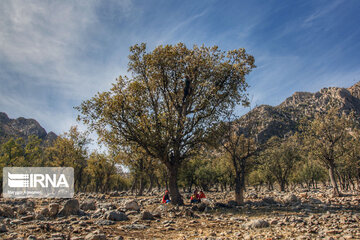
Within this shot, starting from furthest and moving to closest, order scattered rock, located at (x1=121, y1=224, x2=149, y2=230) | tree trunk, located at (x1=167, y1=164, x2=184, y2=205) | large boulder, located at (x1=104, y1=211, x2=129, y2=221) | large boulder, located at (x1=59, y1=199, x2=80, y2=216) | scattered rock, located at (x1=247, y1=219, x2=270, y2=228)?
1. tree trunk, located at (x1=167, y1=164, x2=184, y2=205)
2. large boulder, located at (x1=59, y1=199, x2=80, y2=216)
3. large boulder, located at (x1=104, y1=211, x2=129, y2=221)
4. scattered rock, located at (x1=121, y1=224, x2=149, y2=230)
5. scattered rock, located at (x1=247, y1=219, x2=270, y2=228)

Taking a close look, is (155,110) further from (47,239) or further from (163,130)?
(47,239)

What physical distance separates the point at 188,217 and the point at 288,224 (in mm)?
7034

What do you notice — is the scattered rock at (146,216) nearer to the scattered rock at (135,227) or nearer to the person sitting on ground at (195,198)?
the scattered rock at (135,227)

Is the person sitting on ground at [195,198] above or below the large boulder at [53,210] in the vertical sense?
below

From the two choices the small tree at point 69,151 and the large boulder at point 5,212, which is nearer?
the large boulder at point 5,212

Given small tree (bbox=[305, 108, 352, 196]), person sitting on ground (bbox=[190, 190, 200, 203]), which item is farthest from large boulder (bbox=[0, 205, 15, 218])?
small tree (bbox=[305, 108, 352, 196])

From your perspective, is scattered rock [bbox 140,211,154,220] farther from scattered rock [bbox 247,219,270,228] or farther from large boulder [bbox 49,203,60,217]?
scattered rock [bbox 247,219,270,228]

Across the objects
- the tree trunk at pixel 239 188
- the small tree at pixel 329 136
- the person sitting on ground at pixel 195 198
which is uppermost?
the small tree at pixel 329 136

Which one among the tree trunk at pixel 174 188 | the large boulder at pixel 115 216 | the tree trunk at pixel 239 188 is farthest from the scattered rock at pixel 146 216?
the tree trunk at pixel 239 188

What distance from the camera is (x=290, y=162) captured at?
6381 cm

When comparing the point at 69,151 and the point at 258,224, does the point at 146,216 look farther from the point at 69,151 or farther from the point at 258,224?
A: the point at 69,151

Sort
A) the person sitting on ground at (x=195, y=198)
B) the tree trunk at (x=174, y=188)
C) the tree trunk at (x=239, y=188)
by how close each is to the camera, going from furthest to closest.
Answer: the person sitting on ground at (x=195, y=198) < the tree trunk at (x=174, y=188) < the tree trunk at (x=239, y=188)

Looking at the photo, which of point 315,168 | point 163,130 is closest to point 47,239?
point 163,130

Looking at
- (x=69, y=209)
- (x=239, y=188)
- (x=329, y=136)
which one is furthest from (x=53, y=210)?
(x=329, y=136)
